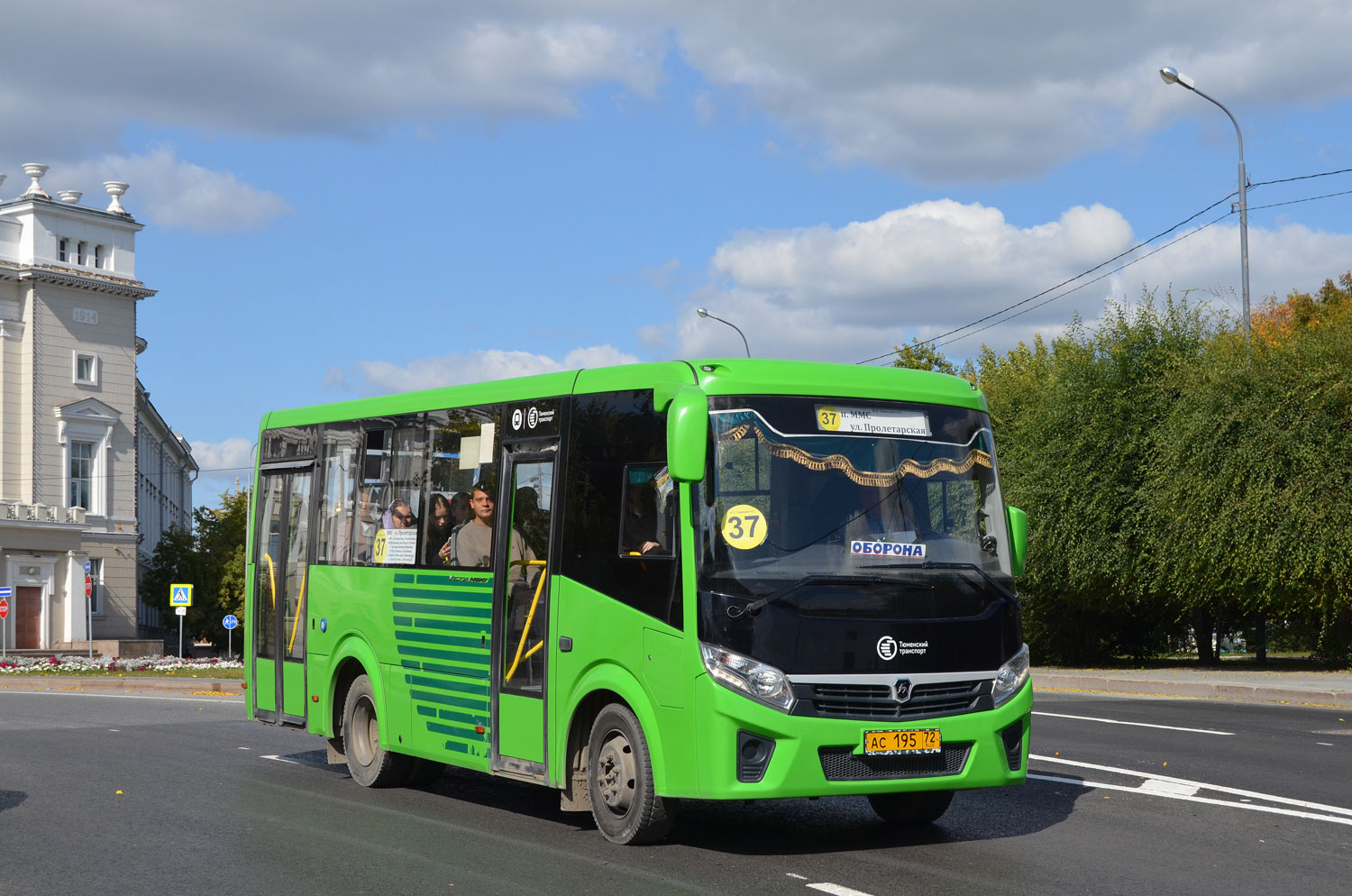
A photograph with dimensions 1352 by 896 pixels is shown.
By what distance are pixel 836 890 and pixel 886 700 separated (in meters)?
1.26

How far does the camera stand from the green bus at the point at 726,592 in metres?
8.37

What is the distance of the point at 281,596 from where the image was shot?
1334 cm

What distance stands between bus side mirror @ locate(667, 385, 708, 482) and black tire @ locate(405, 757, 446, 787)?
4.73m

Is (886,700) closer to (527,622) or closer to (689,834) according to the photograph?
(689,834)

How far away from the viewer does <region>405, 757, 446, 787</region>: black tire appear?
39.3ft

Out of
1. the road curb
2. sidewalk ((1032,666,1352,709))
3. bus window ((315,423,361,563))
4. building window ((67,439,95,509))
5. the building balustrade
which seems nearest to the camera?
bus window ((315,423,361,563))

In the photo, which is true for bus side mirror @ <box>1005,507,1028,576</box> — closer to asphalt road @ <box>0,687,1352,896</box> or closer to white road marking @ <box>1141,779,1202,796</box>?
asphalt road @ <box>0,687,1352,896</box>

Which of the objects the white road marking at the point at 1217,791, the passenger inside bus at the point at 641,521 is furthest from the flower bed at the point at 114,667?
the passenger inside bus at the point at 641,521

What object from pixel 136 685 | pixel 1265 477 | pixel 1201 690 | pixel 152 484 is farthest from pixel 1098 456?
pixel 152 484

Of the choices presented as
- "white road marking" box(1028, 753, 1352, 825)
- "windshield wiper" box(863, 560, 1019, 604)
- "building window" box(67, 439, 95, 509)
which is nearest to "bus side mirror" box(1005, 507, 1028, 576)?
"windshield wiper" box(863, 560, 1019, 604)

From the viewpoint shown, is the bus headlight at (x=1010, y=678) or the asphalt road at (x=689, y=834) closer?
the asphalt road at (x=689, y=834)

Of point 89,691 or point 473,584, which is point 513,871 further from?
point 89,691

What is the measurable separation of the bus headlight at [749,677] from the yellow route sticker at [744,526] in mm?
625

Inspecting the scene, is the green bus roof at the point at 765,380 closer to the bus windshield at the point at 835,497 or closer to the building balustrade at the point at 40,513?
the bus windshield at the point at 835,497
